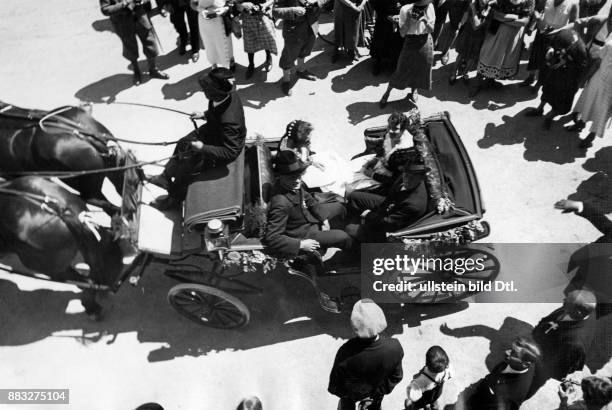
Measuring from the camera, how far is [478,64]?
7297mm

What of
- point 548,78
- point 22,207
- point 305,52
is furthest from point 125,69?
point 548,78

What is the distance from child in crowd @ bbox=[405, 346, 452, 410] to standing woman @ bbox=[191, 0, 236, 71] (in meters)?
5.31

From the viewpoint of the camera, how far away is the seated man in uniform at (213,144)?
4.59m

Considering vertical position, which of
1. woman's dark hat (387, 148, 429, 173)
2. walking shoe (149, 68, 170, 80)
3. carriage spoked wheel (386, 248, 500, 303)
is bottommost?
carriage spoked wheel (386, 248, 500, 303)

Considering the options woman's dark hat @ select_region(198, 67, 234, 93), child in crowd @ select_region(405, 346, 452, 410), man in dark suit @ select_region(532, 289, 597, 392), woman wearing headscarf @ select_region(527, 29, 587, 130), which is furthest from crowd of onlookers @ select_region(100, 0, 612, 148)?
child in crowd @ select_region(405, 346, 452, 410)

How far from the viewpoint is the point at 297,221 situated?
15.0ft

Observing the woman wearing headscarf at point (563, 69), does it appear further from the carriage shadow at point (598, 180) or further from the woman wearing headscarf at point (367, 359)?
the woman wearing headscarf at point (367, 359)

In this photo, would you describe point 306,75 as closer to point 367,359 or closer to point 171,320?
point 171,320

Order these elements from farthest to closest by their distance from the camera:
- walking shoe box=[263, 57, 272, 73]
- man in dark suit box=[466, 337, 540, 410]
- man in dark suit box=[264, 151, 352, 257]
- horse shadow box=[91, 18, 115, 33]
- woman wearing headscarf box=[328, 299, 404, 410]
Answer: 1. horse shadow box=[91, 18, 115, 33]
2. walking shoe box=[263, 57, 272, 73]
3. man in dark suit box=[264, 151, 352, 257]
4. man in dark suit box=[466, 337, 540, 410]
5. woman wearing headscarf box=[328, 299, 404, 410]

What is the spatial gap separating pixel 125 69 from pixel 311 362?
5.90 metres

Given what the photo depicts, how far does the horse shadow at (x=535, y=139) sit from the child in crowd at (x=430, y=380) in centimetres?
366

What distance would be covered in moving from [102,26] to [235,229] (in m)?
6.45

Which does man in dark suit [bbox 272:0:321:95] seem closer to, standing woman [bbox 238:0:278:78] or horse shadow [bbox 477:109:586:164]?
standing woman [bbox 238:0:278:78]

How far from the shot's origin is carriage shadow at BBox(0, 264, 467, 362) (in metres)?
5.01
